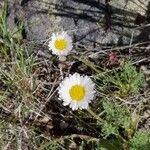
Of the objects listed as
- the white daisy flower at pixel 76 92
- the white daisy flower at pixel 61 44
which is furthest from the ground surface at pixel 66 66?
the white daisy flower at pixel 76 92

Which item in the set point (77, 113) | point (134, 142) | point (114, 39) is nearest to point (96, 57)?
point (114, 39)

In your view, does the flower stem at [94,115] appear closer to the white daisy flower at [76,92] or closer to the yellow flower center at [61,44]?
the white daisy flower at [76,92]

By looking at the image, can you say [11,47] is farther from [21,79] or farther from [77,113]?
[77,113]

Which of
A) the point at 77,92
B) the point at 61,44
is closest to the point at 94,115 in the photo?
the point at 77,92

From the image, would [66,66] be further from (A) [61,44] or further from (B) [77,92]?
(B) [77,92]

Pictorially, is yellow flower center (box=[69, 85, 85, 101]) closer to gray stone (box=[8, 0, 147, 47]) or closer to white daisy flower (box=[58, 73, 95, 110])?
white daisy flower (box=[58, 73, 95, 110])

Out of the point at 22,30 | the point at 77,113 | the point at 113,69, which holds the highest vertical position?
the point at 22,30

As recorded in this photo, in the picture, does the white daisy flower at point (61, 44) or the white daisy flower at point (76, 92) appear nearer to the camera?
the white daisy flower at point (76, 92)
